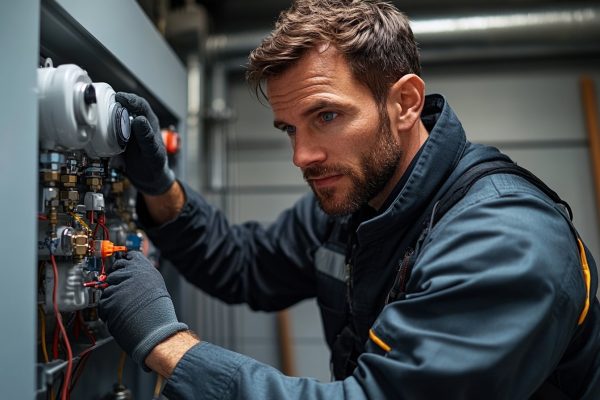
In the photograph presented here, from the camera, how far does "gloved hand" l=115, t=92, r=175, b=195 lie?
32.7 inches

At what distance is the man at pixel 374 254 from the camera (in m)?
0.62

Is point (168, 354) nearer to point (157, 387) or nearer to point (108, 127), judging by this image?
point (157, 387)

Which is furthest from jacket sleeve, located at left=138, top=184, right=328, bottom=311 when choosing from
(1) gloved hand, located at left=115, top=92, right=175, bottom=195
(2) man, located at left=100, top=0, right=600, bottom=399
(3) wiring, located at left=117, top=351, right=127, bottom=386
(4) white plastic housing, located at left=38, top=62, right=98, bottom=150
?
(4) white plastic housing, located at left=38, top=62, right=98, bottom=150

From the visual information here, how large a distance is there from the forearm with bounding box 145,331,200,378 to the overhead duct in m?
1.35

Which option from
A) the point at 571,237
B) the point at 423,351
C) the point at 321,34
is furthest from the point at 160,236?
the point at 571,237

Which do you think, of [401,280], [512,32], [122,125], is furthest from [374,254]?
[512,32]

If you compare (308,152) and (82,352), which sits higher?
(308,152)

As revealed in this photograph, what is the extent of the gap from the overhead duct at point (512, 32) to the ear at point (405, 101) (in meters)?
0.84

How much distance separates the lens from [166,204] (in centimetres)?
105

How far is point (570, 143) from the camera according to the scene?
1.83 m

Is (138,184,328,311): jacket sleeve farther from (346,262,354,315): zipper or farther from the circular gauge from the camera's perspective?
the circular gauge

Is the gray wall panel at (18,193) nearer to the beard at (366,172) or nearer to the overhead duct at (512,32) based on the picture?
the beard at (366,172)

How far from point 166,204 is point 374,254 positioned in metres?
0.48

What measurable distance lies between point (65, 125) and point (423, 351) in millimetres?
547
